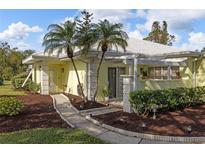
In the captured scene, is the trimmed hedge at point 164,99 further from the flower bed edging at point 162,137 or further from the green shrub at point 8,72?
the green shrub at point 8,72

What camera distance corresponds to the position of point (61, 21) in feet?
46.4

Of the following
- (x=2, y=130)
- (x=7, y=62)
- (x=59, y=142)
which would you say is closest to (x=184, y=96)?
(x=59, y=142)

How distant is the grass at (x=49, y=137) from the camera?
25.3 feet

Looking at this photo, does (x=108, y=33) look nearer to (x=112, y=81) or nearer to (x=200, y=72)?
(x=112, y=81)

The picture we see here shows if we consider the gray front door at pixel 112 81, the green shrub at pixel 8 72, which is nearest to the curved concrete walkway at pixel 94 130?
the gray front door at pixel 112 81

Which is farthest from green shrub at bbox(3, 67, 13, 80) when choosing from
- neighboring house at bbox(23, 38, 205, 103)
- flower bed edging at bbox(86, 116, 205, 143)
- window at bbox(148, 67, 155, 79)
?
flower bed edging at bbox(86, 116, 205, 143)

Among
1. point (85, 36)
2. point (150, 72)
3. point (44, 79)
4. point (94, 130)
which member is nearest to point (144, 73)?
point (150, 72)

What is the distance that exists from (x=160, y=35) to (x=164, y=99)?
39.9m

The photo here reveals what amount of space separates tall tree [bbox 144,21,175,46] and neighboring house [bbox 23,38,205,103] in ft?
92.1

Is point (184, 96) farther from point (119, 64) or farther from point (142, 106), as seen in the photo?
point (119, 64)

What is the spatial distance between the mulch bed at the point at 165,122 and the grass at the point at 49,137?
1.73 meters
